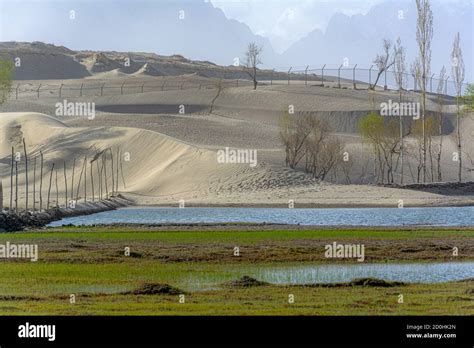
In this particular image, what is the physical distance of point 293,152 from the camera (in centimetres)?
9050

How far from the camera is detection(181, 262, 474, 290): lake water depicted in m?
27.6

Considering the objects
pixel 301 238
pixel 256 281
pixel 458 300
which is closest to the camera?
pixel 458 300

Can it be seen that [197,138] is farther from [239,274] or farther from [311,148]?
[239,274]

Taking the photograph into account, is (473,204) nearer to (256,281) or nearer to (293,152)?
(293,152)

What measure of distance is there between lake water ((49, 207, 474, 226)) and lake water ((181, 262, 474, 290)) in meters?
20.0

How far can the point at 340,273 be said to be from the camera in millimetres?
29234

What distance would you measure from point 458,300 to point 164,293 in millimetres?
6907
